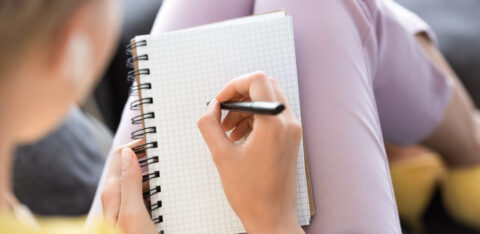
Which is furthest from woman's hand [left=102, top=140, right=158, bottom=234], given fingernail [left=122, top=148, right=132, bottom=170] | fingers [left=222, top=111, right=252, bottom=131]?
fingers [left=222, top=111, right=252, bottom=131]

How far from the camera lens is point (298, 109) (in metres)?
0.64

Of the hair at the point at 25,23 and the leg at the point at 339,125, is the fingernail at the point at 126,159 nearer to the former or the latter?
the leg at the point at 339,125

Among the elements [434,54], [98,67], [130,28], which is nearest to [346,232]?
[98,67]

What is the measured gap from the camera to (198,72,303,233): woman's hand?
20.9 inches

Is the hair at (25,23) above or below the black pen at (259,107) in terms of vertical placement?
above

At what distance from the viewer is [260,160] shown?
54 centimetres

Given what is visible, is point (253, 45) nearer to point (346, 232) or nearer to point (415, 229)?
point (346, 232)

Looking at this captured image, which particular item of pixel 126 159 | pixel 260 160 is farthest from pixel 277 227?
pixel 126 159

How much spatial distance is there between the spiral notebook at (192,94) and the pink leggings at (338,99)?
23mm

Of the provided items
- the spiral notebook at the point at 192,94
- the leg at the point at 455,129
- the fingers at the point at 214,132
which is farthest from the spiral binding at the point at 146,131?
the leg at the point at 455,129

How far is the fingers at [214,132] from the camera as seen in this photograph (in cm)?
56

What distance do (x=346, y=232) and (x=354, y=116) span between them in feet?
0.41

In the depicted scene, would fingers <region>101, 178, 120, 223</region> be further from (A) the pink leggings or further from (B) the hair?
(B) the hair

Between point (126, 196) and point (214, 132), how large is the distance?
0.13 metres
